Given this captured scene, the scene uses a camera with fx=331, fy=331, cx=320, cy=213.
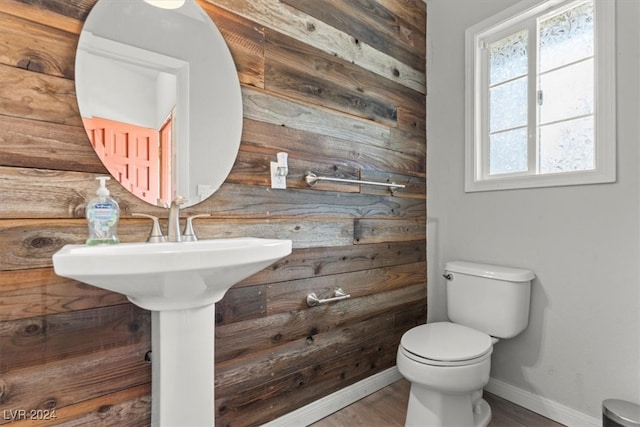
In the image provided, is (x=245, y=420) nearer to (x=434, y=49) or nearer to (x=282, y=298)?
(x=282, y=298)

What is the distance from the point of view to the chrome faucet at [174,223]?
3.67ft

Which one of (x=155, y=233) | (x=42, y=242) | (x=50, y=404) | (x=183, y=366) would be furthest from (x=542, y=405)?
(x=42, y=242)

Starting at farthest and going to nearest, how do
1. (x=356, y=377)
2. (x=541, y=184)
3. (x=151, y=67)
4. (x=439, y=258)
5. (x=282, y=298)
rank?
(x=439, y=258), (x=356, y=377), (x=541, y=184), (x=282, y=298), (x=151, y=67)

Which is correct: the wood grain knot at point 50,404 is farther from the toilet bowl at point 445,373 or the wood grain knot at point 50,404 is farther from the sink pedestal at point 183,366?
the toilet bowl at point 445,373

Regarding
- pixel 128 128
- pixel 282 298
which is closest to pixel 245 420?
pixel 282 298

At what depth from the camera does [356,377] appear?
5.77ft

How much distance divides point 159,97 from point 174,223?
0.46m

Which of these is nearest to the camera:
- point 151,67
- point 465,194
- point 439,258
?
point 151,67

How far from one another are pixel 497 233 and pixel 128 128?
1.79m

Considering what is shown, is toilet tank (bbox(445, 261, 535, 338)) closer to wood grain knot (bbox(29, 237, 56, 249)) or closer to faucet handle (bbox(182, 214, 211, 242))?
faucet handle (bbox(182, 214, 211, 242))

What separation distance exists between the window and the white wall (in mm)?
52

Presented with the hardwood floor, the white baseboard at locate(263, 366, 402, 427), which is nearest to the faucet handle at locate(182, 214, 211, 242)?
the white baseboard at locate(263, 366, 402, 427)

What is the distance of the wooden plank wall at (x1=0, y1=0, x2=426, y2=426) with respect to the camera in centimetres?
95

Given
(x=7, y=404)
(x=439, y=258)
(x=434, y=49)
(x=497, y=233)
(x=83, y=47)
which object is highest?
(x=434, y=49)
